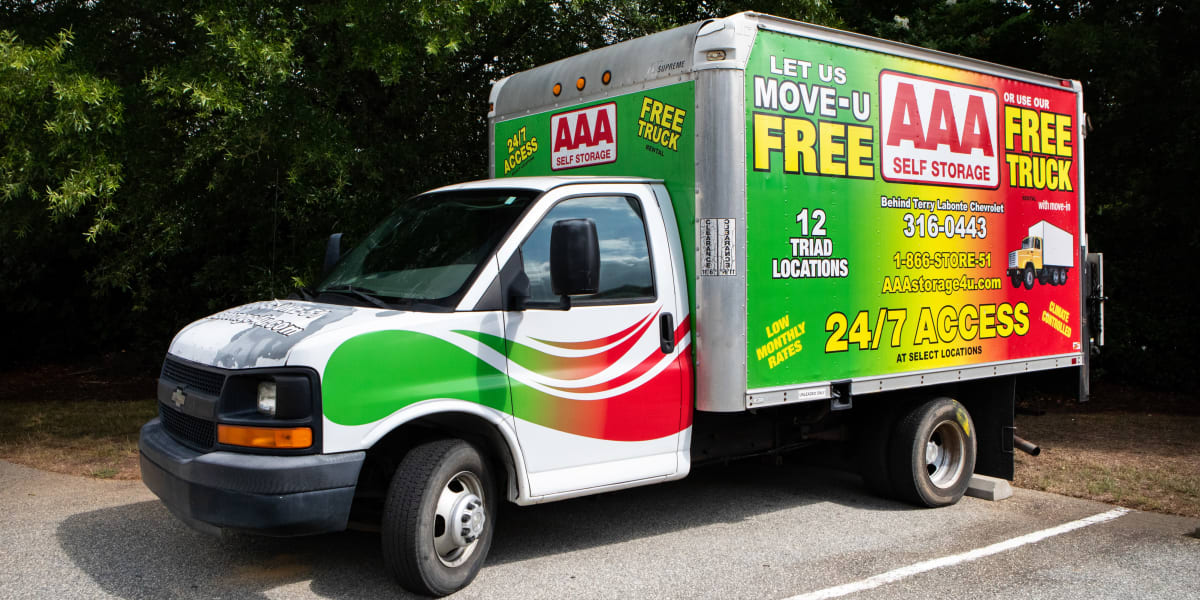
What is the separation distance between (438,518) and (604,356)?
128cm

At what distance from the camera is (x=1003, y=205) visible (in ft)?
25.0

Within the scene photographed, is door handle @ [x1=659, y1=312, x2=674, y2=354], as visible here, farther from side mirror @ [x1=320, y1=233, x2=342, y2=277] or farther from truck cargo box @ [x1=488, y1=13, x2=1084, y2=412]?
side mirror @ [x1=320, y1=233, x2=342, y2=277]

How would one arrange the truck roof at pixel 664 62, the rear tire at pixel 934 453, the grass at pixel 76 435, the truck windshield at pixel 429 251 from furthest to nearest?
1. the grass at pixel 76 435
2. the rear tire at pixel 934 453
3. the truck roof at pixel 664 62
4. the truck windshield at pixel 429 251

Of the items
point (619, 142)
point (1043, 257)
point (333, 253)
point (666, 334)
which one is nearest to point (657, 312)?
point (666, 334)

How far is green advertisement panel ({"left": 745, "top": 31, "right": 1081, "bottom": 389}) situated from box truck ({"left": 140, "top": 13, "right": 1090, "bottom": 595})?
2 centimetres

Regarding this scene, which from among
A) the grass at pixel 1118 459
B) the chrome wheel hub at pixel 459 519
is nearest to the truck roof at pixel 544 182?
the chrome wheel hub at pixel 459 519

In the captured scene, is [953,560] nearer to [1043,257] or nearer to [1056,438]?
[1043,257]

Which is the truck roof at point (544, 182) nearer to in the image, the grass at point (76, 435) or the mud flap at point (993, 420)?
the mud flap at point (993, 420)

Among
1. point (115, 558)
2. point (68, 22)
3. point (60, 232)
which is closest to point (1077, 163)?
point (115, 558)

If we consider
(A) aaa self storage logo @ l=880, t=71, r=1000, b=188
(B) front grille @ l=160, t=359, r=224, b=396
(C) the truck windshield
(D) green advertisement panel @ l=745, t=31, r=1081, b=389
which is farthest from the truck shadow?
(A) aaa self storage logo @ l=880, t=71, r=1000, b=188

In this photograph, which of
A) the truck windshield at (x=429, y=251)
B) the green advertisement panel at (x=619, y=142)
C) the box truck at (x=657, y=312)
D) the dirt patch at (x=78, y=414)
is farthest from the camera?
the dirt patch at (x=78, y=414)

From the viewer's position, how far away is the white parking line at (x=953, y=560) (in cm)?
→ 545

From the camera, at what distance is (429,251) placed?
19.3 feet

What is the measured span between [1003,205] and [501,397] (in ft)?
14.0
